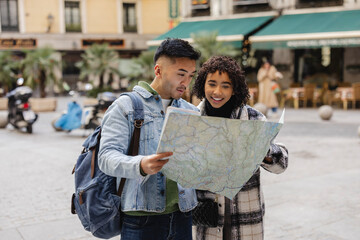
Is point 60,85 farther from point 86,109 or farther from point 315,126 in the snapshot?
point 315,126

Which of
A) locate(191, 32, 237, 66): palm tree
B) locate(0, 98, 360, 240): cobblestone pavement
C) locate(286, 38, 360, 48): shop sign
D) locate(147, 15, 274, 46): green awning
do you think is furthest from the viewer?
locate(147, 15, 274, 46): green awning

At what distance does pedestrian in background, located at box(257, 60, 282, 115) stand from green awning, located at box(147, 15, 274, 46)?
3.57 metres

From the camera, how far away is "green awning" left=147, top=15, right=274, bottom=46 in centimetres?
1747

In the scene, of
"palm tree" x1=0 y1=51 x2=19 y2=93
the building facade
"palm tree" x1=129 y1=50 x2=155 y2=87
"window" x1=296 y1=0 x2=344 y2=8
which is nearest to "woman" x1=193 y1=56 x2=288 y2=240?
"palm tree" x1=129 y1=50 x2=155 y2=87

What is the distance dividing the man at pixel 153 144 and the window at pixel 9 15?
27.1m

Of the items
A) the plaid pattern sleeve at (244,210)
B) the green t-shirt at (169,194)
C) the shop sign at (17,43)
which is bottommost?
the plaid pattern sleeve at (244,210)

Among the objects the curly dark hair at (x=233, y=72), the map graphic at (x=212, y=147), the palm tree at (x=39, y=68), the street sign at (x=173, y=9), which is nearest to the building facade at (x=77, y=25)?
the street sign at (x=173, y=9)

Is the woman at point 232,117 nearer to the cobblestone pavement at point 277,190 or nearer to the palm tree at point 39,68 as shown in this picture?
the cobblestone pavement at point 277,190

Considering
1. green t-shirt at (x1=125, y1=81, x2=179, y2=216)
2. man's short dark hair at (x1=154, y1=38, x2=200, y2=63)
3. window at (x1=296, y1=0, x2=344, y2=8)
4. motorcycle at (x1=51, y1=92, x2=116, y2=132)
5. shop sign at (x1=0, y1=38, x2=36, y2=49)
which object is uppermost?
window at (x1=296, y1=0, x2=344, y2=8)

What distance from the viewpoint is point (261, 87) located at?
1403cm

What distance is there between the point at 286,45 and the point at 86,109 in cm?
886

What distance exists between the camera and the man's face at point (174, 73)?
1.88 metres

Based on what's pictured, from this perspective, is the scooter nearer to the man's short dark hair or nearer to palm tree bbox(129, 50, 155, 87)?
palm tree bbox(129, 50, 155, 87)

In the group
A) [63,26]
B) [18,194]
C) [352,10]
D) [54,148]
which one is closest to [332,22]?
[352,10]
